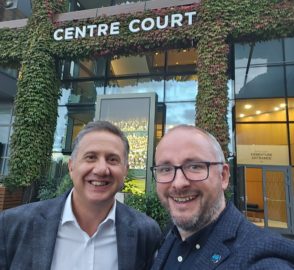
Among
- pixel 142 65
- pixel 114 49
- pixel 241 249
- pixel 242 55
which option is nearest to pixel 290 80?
pixel 242 55

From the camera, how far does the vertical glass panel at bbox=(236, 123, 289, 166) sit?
39.0 ft

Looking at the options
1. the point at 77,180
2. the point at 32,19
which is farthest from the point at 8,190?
the point at 77,180

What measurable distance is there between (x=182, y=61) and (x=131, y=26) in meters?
3.89

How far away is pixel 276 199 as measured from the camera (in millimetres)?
11188

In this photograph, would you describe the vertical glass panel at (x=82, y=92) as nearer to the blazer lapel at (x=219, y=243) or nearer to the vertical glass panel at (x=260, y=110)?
the vertical glass panel at (x=260, y=110)

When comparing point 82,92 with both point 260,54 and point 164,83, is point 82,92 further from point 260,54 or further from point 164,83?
point 260,54

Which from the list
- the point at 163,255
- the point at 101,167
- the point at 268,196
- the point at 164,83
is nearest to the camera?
the point at 163,255

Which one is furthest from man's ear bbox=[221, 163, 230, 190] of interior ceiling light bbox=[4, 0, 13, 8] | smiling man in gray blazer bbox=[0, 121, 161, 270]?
interior ceiling light bbox=[4, 0, 13, 8]

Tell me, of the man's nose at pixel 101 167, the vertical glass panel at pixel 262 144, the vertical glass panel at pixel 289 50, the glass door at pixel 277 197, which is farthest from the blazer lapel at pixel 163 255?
the vertical glass panel at pixel 289 50

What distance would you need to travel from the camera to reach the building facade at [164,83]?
30.7ft

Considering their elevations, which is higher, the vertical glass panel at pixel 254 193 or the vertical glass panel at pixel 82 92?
the vertical glass panel at pixel 82 92

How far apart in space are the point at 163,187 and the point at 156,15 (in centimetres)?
976

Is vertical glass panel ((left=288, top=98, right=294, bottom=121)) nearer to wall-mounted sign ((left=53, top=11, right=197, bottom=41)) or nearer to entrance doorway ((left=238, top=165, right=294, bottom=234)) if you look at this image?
entrance doorway ((left=238, top=165, right=294, bottom=234))

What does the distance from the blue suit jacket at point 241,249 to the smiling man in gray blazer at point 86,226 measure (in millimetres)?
671
